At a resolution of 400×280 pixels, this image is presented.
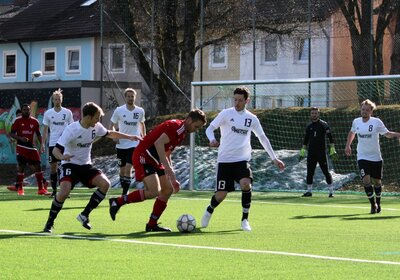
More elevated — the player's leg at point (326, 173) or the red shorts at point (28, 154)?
the red shorts at point (28, 154)

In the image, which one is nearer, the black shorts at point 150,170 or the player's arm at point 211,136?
the black shorts at point 150,170

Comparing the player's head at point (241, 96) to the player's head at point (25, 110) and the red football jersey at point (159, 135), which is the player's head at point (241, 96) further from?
the player's head at point (25, 110)

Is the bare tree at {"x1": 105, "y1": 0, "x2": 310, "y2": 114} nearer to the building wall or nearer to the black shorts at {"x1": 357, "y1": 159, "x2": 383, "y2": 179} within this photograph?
the building wall

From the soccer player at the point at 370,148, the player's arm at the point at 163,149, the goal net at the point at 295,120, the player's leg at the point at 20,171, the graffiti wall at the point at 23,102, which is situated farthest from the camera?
the graffiti wall at the point at 23,102

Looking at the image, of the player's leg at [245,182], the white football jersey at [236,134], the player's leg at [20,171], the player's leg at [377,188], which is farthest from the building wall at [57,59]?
the player's leg at [245,182]

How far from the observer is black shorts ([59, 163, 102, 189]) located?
47.4 ft

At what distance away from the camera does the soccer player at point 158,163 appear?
14.2 m

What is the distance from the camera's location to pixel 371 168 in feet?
63.3

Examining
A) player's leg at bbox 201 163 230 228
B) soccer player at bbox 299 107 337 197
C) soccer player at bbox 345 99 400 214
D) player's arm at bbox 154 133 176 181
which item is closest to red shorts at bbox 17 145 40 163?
soccer player at bbox 299 107 337 197

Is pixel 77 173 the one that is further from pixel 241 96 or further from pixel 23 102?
pixel 23 102

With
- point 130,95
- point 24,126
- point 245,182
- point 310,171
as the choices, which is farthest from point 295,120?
point 245,182

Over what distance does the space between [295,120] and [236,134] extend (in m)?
15.8

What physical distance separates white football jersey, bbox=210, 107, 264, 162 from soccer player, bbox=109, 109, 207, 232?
1.04 metres

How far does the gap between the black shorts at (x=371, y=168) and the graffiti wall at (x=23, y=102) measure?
62.7 ft
